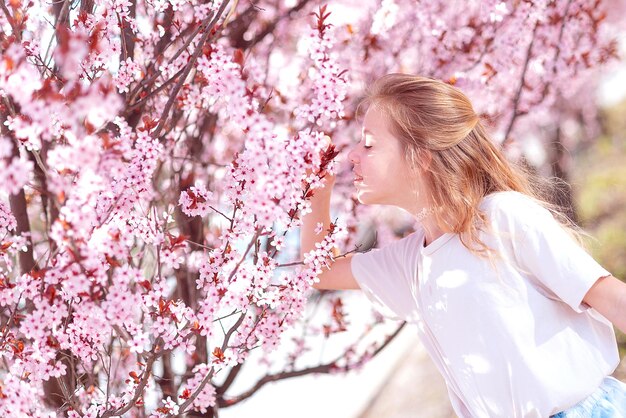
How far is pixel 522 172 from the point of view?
1899mm

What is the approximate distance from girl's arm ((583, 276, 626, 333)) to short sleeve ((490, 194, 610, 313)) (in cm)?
2

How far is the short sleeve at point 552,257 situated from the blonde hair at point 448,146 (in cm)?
10

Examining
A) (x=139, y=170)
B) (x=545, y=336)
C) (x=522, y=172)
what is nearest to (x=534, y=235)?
(x=545, y=336)

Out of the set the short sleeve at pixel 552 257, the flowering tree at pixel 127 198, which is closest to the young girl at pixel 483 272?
the short sleeve at pixel 552 257

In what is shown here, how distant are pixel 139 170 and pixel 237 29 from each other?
3.52ft

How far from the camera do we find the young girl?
153 cm

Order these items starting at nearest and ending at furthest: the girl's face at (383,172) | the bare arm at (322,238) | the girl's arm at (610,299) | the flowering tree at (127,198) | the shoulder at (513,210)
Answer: the flowering tree at (127,198), the girl's arm at (610,299), the shoulder at (513,210), the girl's face at (383,172), the bare arm at (322,238)

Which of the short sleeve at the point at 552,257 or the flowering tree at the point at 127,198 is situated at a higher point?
the flowering tree at the point at 127,198

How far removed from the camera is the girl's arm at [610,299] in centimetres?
144

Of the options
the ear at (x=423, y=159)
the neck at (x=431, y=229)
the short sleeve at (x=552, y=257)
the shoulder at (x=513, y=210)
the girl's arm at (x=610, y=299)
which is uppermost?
the ear at (x=423, y=159)

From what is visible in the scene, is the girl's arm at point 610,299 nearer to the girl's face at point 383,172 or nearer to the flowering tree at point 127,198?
the girl's face at point 383,172

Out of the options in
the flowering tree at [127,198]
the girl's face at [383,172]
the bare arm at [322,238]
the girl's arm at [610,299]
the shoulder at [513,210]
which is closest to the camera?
the flowering tree at [127,198]

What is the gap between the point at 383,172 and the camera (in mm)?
1680

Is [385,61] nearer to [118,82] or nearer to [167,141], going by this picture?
[167,141]
